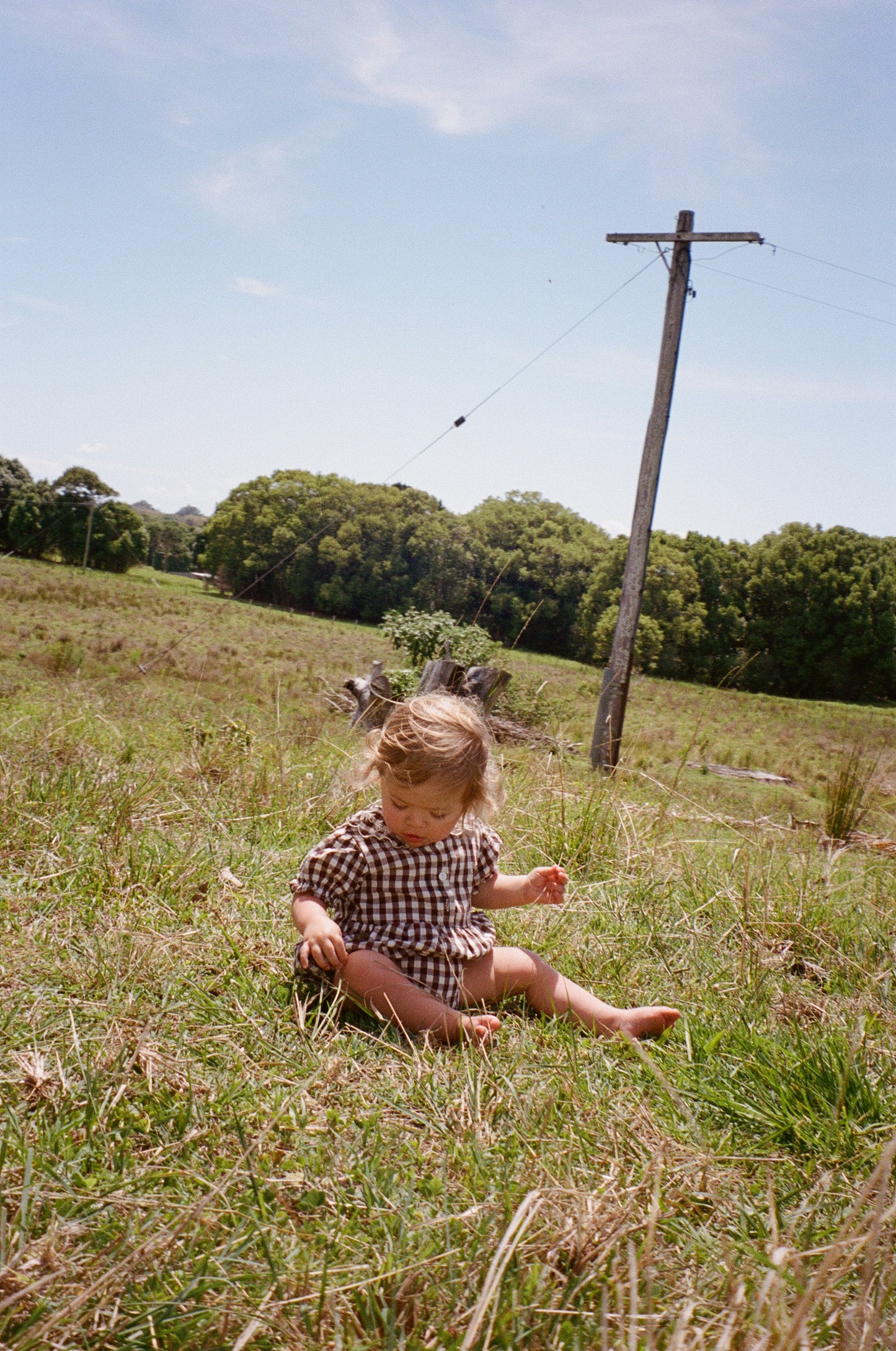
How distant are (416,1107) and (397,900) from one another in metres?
0.65

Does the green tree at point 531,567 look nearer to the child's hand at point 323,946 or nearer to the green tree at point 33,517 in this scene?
the green tree at point 33,517

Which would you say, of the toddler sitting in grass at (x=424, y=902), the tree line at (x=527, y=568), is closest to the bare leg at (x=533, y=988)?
the toddler sitting in grass at (x=424, y=902)

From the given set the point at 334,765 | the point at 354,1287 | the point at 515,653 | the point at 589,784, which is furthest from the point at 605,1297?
the point at 515,653

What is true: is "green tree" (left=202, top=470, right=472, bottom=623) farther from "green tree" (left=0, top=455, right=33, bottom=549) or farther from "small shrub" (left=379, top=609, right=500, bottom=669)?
"small shrub" (left=379, top=609, right=500, bottom=669)

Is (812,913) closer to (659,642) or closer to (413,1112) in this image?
(413,1112)

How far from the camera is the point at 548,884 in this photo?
8.36 feet

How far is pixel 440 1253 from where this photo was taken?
1350 mm

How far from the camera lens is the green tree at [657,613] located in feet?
102

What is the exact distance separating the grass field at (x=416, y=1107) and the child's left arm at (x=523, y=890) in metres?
0.28

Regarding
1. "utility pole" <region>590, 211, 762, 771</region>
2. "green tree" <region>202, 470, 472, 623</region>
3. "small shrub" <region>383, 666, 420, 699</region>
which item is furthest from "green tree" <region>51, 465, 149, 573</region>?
"utility pole" <region>590, 211, 762, 771</region>

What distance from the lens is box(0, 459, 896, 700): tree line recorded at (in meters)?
28.7

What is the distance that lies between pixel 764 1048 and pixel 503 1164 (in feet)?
2.56

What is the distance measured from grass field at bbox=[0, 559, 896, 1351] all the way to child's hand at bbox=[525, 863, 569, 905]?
0.32 m

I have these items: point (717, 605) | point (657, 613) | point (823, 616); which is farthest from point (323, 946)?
point (823, 616)
